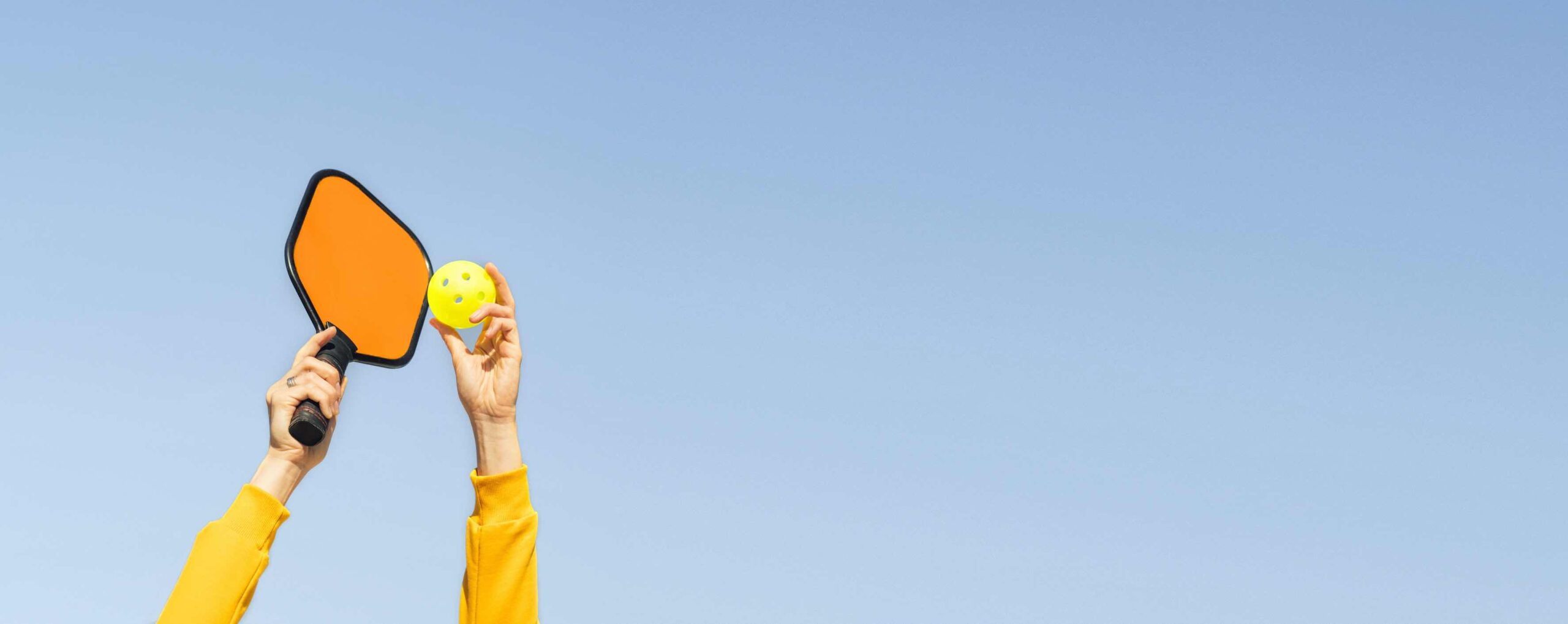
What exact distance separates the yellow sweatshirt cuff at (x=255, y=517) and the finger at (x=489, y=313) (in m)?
1.45

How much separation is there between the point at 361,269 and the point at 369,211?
1.20ft

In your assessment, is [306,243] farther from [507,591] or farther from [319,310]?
[507,591]

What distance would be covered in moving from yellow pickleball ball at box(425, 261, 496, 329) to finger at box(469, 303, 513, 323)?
0.12 m

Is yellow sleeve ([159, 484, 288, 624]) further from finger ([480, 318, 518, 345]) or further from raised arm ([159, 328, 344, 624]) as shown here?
finger ([480, 318, 518, 345])

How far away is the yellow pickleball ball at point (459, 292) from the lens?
7727 mm

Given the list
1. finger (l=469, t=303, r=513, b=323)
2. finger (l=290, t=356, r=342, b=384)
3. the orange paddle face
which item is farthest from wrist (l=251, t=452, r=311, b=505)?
finger (l=469, t=303, r=513, b=323)

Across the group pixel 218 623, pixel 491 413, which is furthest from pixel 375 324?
pixel 218 623

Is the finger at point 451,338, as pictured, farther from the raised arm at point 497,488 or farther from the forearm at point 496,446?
the forearm at point 496,446

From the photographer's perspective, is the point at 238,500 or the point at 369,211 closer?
the point at 238,500

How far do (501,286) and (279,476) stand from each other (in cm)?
187

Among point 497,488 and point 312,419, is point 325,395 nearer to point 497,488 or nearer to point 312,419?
point 312,419

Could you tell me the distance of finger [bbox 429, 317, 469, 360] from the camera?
757 centimetres

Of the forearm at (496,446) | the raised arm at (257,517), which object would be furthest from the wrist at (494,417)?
the raised arm at (257,517)

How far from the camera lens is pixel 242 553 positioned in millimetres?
5984
